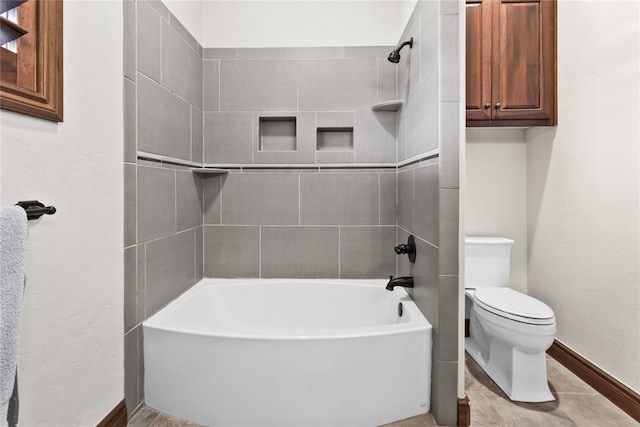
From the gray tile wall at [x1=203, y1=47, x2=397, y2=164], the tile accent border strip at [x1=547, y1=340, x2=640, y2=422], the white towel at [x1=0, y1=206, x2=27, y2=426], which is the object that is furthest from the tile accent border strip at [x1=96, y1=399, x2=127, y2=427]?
the tile accent border strip at [x1=547, y1=340, x2=640, y2=422]

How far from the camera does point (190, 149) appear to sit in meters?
2.14

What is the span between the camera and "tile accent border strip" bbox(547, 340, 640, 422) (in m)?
1.62

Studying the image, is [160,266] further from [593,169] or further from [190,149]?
[593,169]

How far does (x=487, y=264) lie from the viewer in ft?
7.55

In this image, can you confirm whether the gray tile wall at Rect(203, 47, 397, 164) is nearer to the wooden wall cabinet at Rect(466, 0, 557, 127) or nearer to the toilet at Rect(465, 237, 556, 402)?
the wooden wall cabinet at Rect(466, 0, 557, 127)

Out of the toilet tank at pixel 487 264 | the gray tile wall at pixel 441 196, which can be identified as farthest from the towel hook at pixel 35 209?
the toilet tank at pixel 487 264

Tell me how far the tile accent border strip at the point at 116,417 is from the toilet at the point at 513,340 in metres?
1.91

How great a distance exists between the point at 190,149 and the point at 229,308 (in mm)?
1083

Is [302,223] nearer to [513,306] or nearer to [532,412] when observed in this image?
[513,306]

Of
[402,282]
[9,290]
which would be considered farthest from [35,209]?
[402,282]

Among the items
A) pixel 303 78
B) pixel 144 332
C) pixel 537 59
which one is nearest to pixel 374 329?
pixel 144 332

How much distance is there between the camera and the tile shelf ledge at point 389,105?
2.15 m

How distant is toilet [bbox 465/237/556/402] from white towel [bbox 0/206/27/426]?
2029 mm

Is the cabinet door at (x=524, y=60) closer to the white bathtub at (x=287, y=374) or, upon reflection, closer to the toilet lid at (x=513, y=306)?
the toilet lid at (x=513, y=306)
